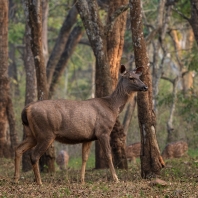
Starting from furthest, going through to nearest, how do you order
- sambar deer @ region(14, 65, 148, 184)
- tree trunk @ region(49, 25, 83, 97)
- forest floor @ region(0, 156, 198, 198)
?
tree trunk @ region(49, 25, 83, 97)
sambar deer @ region(14, 65, 148, 184)
forest floor @ region(0, 156, 198, 198)

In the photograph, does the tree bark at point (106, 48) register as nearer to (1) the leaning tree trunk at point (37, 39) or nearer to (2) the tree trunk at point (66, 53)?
(1) the leaning tree trunk at point (37, 39)

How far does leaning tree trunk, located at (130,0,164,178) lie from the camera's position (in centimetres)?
1266

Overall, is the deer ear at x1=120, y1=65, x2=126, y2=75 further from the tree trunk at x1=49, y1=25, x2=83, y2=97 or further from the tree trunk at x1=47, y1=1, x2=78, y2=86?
the tree trunk at x1=49, y1=25, x2=83, y2=97

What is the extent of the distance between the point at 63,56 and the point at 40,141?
14916 millimetres

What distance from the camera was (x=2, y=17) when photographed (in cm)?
2036

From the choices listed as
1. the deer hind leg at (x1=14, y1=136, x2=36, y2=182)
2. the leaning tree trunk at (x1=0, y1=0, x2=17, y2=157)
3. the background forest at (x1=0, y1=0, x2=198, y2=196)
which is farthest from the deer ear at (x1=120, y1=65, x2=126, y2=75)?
the leaning tree trunk at (x1=0, y1=0, x2=17, y2=157)

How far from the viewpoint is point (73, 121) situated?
12.5 meters

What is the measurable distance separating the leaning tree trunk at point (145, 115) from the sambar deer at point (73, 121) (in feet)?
0.65

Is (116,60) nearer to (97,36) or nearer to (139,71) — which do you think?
(97,36)

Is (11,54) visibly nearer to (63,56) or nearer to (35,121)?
(63,56)

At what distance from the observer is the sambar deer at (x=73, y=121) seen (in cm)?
1220

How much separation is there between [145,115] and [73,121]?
146cm

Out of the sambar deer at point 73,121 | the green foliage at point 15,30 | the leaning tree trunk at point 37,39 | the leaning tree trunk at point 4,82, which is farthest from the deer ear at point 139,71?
the green foliage at point 15,30

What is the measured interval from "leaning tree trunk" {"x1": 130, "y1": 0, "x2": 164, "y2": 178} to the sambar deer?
0.20 metres
